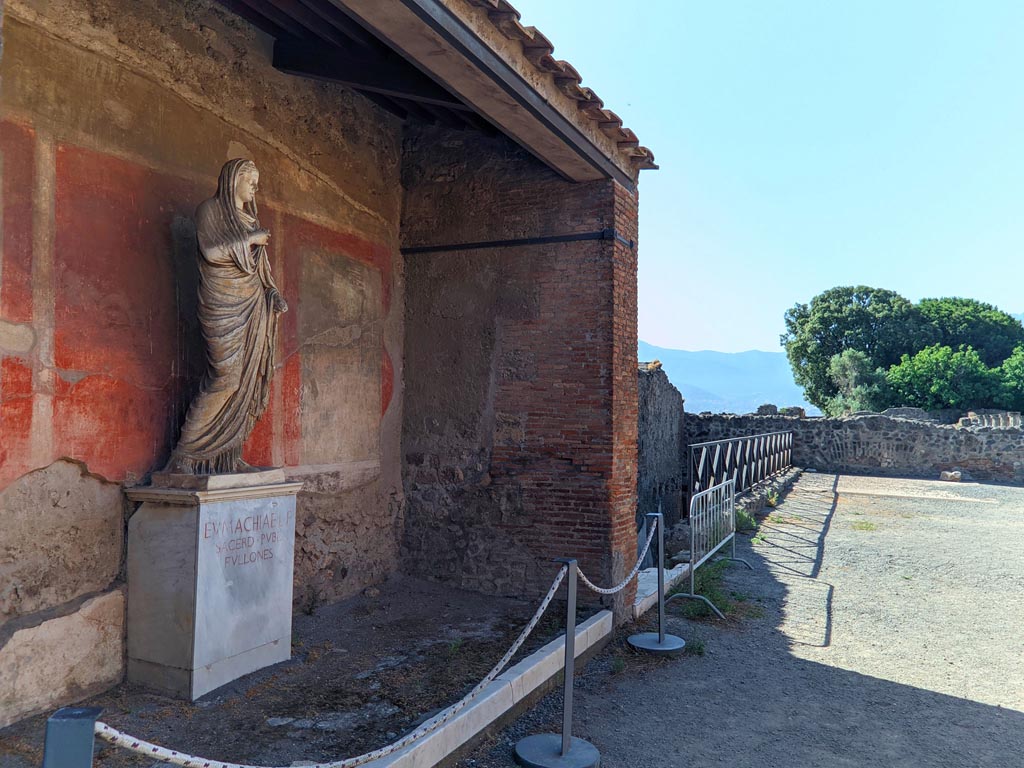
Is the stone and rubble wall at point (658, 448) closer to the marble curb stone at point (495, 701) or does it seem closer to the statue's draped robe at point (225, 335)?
the marble curb stone at point (495, 701)

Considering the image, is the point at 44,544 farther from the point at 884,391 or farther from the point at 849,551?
the point at 884,391

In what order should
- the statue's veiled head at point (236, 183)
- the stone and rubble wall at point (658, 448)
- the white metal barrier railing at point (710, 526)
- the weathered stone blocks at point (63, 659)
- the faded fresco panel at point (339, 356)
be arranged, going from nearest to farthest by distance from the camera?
the weathered stone blocks at point (63, 659) < the statue's veiled head at point (236, 183) < the faded fresco panel at point (339, 356) < the white metal barrier railing at point (710, 526) < the stone and rubble wall at point (658, 448)

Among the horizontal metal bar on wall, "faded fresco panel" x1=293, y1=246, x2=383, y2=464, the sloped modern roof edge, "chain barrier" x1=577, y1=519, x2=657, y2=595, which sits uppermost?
the sloped modern roof edge

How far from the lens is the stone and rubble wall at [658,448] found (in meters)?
13.0

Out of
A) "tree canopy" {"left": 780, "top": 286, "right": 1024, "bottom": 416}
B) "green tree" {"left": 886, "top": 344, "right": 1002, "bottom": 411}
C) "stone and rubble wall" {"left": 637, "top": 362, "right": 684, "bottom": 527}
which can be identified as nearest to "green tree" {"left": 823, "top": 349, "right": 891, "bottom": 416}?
"tree canopy" {"left": 780, "top": 286, "right": 1024, "bottom": 416}

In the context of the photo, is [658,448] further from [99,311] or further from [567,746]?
[99,311]

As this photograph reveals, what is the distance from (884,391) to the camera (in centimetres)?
3709

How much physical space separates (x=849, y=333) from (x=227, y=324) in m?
43.1

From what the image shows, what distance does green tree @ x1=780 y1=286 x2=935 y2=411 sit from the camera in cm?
4100

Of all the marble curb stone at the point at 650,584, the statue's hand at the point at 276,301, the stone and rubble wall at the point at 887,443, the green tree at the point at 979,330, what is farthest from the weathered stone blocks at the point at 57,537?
the green tree at the point at 979,330

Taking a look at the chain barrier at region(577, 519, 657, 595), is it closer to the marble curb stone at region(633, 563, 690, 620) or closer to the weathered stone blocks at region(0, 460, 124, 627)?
the marble curb stone at region(633, 563, 690, 620)

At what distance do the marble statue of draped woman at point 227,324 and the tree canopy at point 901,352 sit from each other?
36.9m

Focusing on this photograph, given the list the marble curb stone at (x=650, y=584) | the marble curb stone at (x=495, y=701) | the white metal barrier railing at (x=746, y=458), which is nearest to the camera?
the marble curb stone at (x=495, y=701)

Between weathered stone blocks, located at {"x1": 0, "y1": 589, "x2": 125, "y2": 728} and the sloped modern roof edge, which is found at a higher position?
the sloped modern roof edge
